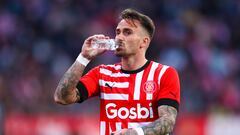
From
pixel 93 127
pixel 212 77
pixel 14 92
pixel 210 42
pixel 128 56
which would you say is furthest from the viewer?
pixel 210 42

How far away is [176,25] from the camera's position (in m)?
17.8

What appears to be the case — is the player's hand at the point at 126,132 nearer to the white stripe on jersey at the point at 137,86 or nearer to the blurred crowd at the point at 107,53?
the white stripe on jersey at the point at 137,86

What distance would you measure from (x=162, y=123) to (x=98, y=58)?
9.31 metres

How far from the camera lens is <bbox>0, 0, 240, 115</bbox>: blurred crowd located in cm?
1486

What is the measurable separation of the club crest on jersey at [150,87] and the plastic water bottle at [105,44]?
1.39ft

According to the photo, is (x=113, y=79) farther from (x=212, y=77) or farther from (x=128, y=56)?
(x=212, y=77)

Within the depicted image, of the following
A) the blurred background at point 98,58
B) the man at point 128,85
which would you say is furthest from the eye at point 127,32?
the blurred background at point 98,58

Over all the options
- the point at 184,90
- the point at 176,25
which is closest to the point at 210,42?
the point at 176,25

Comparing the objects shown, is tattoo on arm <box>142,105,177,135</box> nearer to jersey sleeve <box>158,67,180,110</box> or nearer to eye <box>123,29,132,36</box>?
jersey sleeve <box>158,67,180,110</box>

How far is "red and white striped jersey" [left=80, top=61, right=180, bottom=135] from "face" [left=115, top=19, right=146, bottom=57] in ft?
0.69

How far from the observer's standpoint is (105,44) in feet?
23.9

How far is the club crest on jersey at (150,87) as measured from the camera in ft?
23.6

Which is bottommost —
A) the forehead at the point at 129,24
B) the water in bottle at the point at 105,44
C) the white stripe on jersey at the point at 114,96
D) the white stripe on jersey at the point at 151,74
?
the white stripe on jersey at the point at 114,96

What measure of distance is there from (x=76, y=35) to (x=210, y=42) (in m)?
2.77
